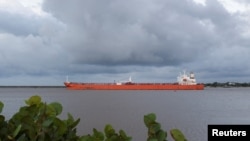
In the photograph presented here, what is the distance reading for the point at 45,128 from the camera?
247cm

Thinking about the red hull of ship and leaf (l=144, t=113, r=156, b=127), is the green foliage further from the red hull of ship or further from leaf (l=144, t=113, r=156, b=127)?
the red hull of ship

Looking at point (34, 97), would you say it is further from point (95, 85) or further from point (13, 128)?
point (95, 85)

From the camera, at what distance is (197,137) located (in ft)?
112

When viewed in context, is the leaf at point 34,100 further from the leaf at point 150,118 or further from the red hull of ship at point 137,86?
the red hull of ship at point 137,86

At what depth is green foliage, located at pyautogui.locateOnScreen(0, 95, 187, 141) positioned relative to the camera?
7.93 ft

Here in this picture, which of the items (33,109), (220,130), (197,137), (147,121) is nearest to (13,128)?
(33,109)

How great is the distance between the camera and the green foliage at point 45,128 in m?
2.42

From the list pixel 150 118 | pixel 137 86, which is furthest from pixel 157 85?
pixel 150 118

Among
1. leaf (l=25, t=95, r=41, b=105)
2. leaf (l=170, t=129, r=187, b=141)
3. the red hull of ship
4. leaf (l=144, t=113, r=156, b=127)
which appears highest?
the red hull of ship

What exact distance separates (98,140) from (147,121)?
37 cm

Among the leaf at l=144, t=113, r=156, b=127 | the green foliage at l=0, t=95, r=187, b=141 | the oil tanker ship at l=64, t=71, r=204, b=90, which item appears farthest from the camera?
the oil tanker ship at l=64, t=71, r=204, b=90

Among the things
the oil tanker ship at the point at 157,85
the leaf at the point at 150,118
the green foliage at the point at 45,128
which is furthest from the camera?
the oil tanker ship at the point at 157,85

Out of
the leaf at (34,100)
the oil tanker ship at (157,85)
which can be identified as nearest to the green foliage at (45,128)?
the leaf at (34,100)

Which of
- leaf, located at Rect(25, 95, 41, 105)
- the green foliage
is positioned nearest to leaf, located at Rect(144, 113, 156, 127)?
the green foliage
